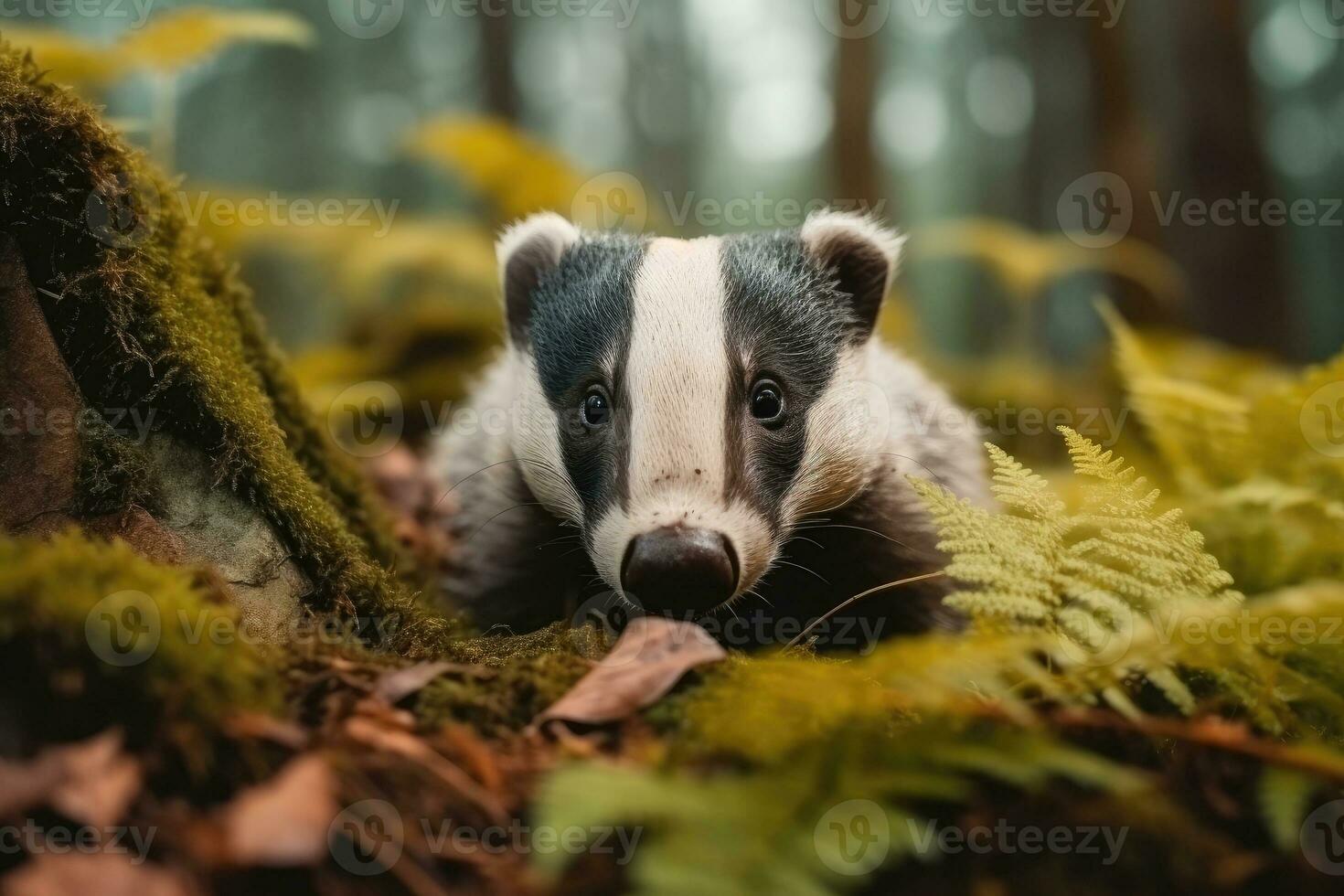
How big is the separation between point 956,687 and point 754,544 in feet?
3.97

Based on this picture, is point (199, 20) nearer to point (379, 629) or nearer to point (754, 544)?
point (379, 629)

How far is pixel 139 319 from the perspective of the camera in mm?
2814

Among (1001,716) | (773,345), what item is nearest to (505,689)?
(1001,716)

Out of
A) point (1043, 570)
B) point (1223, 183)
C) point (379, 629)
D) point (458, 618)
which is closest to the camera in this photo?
point (1043, 570)

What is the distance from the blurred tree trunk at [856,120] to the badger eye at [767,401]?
6.70 metres

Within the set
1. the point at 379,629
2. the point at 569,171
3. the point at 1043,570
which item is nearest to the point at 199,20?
the point at 569,171

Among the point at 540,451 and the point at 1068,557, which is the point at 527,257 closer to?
the point at 540,451

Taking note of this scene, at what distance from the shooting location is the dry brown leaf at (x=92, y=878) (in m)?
1.49

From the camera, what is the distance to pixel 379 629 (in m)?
2.95

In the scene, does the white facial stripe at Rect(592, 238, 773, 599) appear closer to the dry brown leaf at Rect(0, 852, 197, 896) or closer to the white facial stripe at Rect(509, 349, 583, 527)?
the white facial stripe at Rect(509, 349, 583, 527)

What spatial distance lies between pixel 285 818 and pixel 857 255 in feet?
9.98

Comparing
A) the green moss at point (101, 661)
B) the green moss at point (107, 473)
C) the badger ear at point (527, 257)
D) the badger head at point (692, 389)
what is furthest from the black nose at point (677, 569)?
the badger ear at point (527, 257)

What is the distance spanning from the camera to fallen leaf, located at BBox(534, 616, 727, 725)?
7.23ft

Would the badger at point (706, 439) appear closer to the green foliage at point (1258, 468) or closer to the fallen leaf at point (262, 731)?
the green foliage at point (1258, 468)
